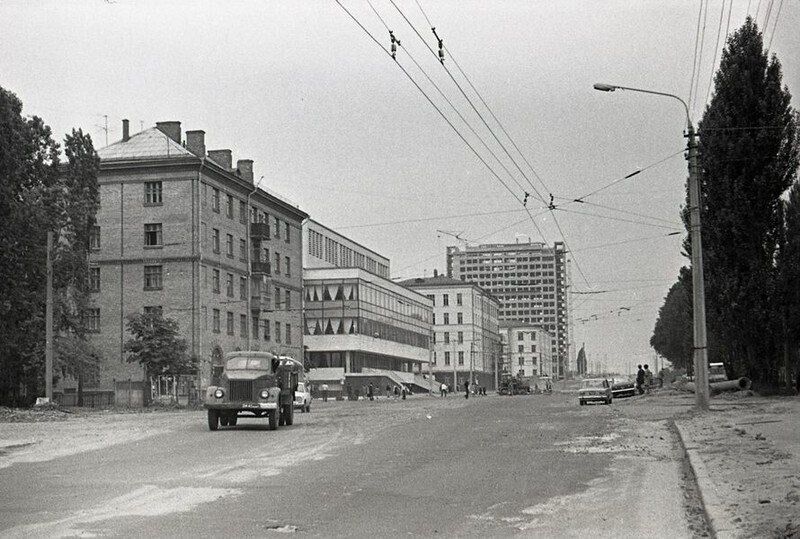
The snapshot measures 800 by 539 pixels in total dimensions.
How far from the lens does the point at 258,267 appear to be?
75875mm

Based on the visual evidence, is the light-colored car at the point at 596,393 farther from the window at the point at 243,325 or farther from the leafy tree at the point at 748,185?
the window at the point at 243,325

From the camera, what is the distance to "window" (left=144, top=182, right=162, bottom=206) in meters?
67.1

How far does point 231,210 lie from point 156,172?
7.32 meters

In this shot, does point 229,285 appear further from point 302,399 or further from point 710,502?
point 710,502

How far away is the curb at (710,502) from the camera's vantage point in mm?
9094

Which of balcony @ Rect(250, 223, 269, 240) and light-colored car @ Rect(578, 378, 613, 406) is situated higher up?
balcony @ Rect(250, 223, 269, 240)

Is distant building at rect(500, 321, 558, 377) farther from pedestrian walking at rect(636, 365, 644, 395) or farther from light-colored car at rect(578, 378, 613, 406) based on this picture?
light-colored car at rect(578, 378, 613, 406)

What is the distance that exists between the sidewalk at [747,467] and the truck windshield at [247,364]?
11.4m

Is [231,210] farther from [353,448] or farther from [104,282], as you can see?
[353,448]

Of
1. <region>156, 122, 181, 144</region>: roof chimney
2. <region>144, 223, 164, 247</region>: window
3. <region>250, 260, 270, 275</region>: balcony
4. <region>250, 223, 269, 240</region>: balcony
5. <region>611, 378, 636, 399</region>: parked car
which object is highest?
<region>156, 122, 181, 144</region>: roof chimney

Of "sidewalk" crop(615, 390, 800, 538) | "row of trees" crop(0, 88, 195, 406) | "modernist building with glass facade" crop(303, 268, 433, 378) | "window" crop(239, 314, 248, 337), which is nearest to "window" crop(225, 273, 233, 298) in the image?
"window" crop(239, 314, 248, 337)

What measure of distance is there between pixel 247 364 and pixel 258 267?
48.2 m

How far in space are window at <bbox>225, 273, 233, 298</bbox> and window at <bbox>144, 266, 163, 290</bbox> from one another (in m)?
5.64

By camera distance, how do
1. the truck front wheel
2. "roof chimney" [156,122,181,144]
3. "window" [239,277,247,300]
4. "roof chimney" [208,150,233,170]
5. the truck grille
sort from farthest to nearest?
"roof chimney" [208,150,233,170]
"window" [239,277,247,300]
"roof chimney" [156,122,181,144]
the truck grille
the truck front wheel
